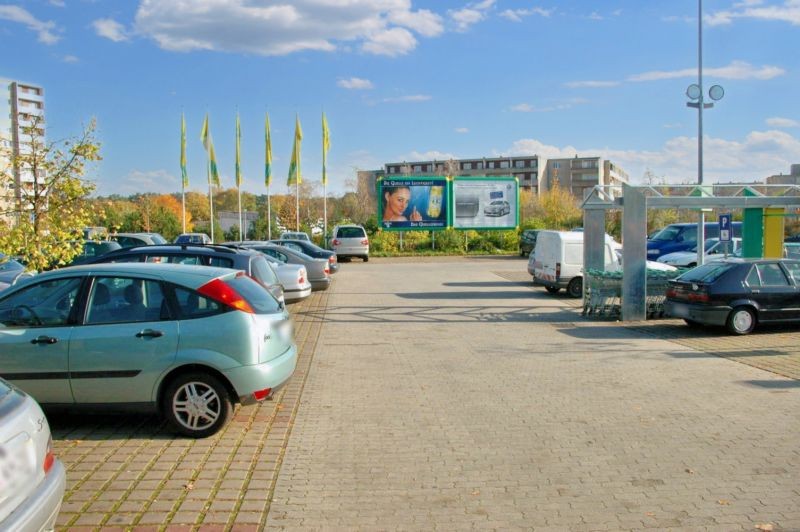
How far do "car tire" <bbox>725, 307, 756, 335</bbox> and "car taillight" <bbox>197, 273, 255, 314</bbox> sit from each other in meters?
9.67

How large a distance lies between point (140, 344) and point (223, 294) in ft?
2.77

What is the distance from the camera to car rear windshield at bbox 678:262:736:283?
42.7ft

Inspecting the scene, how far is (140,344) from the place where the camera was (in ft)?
20.5

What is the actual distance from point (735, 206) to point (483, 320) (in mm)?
5931

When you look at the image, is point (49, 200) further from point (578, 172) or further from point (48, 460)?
point (578, 172)

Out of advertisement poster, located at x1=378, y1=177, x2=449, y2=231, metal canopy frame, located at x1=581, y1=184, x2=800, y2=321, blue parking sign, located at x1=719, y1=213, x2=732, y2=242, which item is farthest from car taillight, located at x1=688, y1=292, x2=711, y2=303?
advertisement poster, located at x1=378, y1=177, x2=449, y2=231

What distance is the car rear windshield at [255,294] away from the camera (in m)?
6.66

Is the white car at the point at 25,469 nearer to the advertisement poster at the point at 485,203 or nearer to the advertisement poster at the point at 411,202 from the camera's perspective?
the advertisement poster at the point at 411,202

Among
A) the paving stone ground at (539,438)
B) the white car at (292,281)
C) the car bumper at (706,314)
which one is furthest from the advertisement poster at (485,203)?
the paving stone ground at (539,438)

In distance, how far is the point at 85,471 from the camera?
5516mm

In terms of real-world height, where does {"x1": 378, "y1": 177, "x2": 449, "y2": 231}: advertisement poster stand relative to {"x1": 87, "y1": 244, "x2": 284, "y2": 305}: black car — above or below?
above

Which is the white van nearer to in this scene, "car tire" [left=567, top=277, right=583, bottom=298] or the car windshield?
"car tire" [left=567, top=277, right=583, bottom=298]

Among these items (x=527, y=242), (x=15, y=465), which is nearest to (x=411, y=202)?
(x=527, y=242)

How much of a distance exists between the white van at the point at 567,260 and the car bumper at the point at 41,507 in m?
16.6
